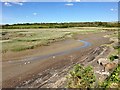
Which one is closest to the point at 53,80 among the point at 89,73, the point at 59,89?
the point at 59,89

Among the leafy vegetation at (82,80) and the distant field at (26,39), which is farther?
the distant field at (26,39)

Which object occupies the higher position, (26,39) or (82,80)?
(26,39)

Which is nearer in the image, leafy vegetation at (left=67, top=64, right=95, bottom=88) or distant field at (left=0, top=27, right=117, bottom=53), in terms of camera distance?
leafy vegetation at (left=67, top=64, right=95, bottom=88)

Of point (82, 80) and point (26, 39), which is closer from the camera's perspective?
point (82, 80)

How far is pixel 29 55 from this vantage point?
3256cm

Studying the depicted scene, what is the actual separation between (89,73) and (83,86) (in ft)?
2.92

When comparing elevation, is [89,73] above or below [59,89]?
above

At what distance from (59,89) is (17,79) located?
554 cm

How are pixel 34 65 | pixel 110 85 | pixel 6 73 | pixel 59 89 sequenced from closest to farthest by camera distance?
pixel 110 85, pixel 59 89, pixel 6 73, pixel 34 65

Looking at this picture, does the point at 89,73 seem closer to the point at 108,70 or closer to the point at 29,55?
the point at 108,70

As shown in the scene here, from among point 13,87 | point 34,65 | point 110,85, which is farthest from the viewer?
point 34,65

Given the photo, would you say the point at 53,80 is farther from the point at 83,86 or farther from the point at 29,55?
the point at 29,55

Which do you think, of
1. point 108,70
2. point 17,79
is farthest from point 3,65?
point 108,70

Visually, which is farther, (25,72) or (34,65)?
(34,65)
